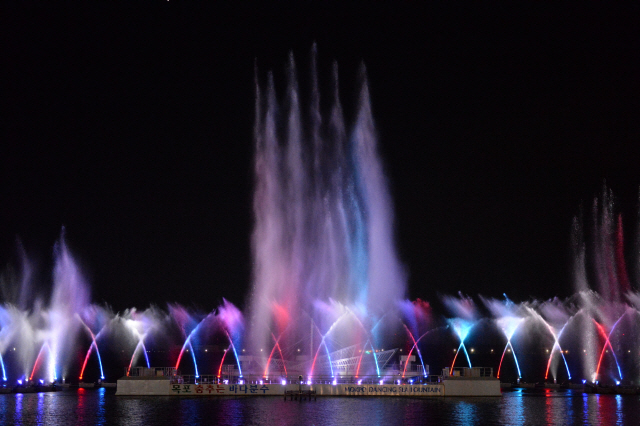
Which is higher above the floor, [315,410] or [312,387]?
[315,410]

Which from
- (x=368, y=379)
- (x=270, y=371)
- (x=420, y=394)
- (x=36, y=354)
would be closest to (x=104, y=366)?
(x=36, y=354)

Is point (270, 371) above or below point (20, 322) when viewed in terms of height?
below

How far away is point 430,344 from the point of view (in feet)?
514

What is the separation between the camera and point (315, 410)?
125 feet

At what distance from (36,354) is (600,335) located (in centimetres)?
6209

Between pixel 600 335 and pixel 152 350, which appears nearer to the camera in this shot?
pixel 600 335

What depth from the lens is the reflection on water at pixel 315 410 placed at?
32.3 meters

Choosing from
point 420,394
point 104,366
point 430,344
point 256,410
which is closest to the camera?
point 256,410

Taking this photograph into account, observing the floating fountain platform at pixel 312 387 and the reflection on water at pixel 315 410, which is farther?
the floating fountain platform at pixel 312 387

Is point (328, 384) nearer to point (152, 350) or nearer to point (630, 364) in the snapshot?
point (630, 364)

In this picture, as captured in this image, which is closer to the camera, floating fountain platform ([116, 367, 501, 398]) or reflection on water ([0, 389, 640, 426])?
reflection on water ([0, 389, 640, 426])

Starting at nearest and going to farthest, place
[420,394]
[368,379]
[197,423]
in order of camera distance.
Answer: [197,423] → [420,394] → [368,379]

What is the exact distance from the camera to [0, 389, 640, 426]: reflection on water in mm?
32281

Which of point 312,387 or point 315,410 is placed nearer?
point 315,410
